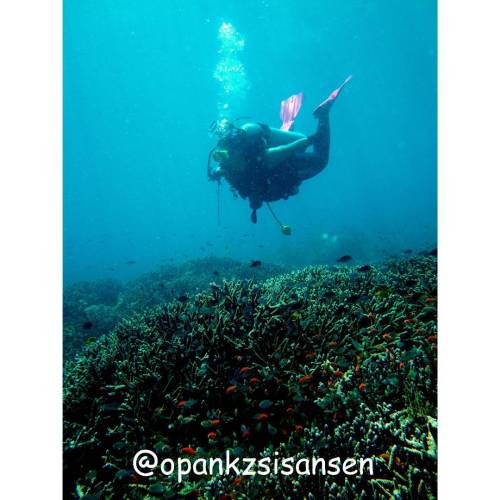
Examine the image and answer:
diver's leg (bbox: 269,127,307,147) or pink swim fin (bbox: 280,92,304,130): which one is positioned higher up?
pink swim fin (bbox: 280,92,304,130)

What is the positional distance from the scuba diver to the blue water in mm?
3333

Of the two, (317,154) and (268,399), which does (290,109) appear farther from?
(268,399)

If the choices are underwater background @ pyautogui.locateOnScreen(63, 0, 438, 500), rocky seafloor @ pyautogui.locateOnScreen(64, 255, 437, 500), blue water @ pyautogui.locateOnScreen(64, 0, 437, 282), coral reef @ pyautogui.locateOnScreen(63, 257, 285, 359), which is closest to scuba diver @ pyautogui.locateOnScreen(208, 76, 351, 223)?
underwater background @ pyautogui.locateOnScreen(63, 0, 438, 500)

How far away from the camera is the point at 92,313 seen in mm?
10344

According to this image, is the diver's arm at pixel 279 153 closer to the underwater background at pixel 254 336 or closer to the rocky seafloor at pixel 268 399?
the underwater background at pixel 254 336

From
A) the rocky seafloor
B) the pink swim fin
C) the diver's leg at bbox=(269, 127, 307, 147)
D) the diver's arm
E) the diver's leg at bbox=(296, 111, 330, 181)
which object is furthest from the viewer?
the pink swim fin

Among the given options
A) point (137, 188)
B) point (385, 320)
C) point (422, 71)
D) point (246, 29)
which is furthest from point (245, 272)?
point (137, 188)

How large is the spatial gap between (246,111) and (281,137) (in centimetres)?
4924

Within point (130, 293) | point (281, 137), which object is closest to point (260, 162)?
point (281, 137)

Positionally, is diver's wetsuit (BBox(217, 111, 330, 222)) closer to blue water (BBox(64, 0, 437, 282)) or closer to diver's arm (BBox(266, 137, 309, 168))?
diver's arm (BBox(266, 137, 309, 168))

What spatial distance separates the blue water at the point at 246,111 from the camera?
2852 cm

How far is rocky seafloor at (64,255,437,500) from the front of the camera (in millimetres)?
2143

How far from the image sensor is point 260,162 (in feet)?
25.1

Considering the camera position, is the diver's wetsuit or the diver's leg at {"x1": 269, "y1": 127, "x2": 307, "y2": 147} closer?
the diver's wetsuit
